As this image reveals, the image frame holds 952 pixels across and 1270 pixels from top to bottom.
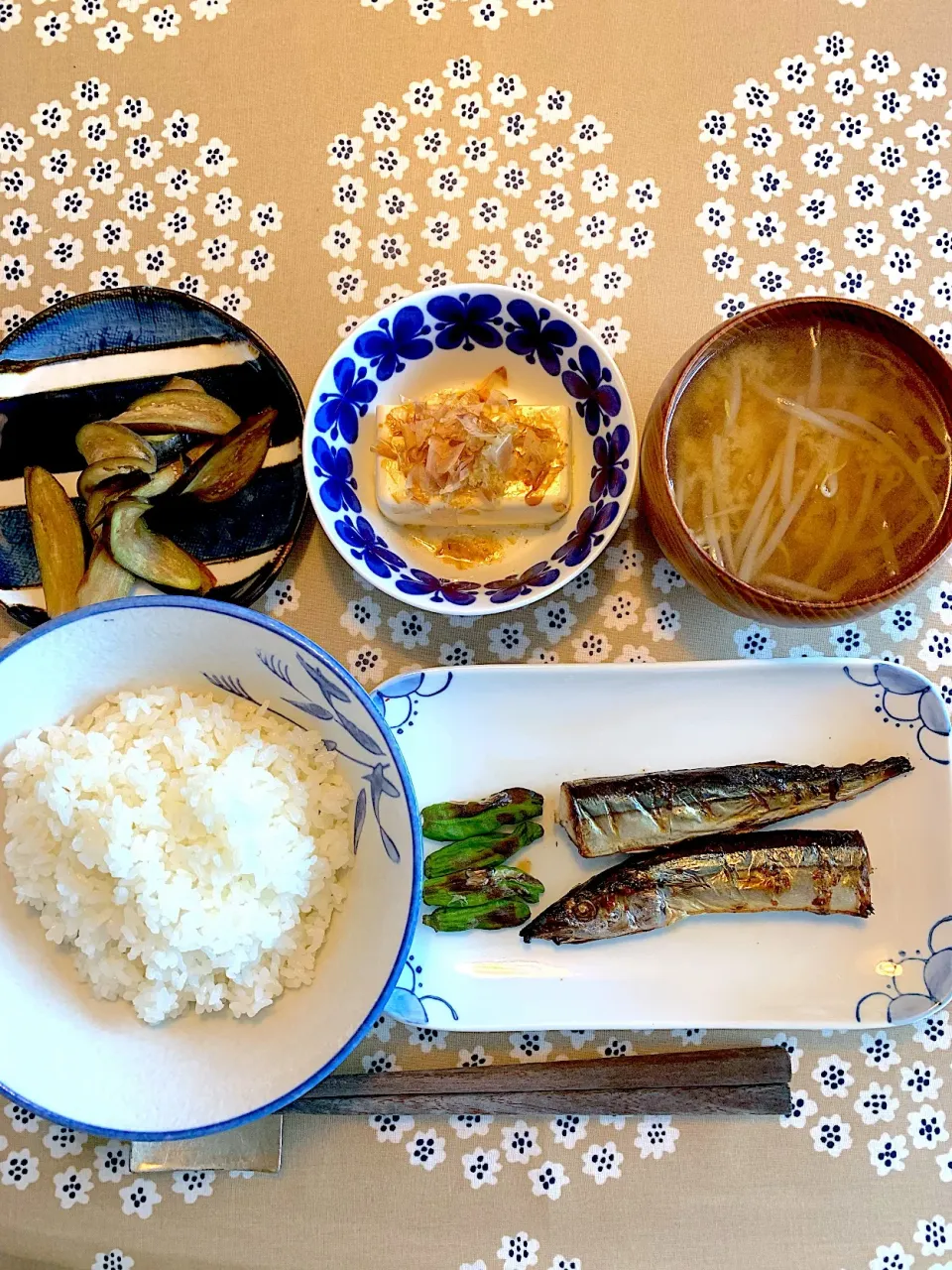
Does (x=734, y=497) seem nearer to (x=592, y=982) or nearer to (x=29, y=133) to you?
(x=592, y=982)

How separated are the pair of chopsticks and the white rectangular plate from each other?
0.35 ft

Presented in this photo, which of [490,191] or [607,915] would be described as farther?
[490,191]

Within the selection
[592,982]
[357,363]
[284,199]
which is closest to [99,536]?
[357,363]

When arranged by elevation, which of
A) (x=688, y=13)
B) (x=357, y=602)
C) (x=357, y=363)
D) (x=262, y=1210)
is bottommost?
(x=262, y=1210)

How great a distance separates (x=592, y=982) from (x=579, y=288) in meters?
1.34

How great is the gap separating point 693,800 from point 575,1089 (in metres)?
0.58

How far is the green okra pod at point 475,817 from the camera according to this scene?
69.1 inches

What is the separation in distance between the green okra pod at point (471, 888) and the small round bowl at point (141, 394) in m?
0.65

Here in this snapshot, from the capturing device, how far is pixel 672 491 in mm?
1599

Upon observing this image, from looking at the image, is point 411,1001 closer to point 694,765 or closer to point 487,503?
point 694,765

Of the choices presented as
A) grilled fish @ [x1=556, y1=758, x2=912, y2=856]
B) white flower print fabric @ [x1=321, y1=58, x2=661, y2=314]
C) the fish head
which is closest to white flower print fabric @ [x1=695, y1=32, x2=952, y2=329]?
white flower print fabric @ [x1=321, y1=58, x2=661, y2=314]

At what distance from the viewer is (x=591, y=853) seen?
174 cm

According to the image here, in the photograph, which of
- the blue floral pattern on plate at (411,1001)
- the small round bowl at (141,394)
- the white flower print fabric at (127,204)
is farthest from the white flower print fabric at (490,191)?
the blue floral pattern on plate at (411,1001)

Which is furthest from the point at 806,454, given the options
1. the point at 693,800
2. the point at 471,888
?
the point at 471,888
